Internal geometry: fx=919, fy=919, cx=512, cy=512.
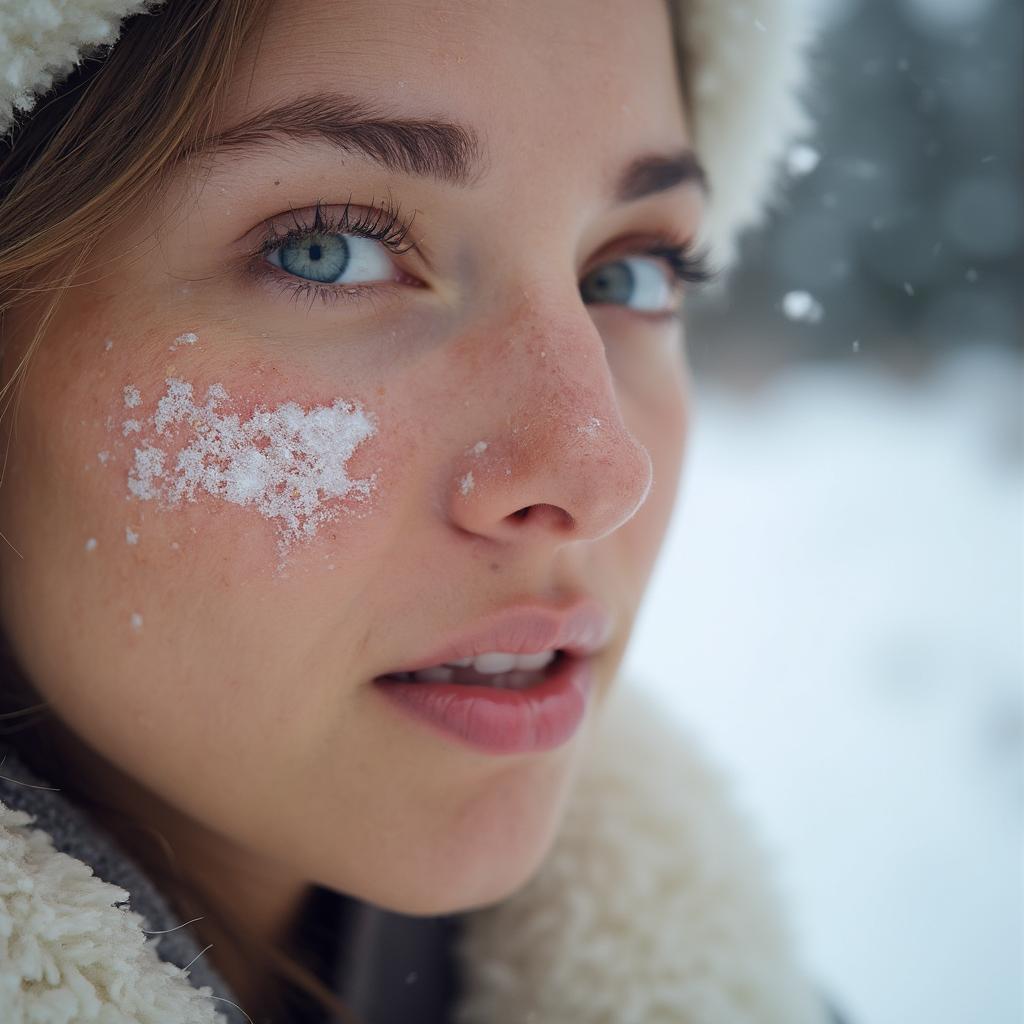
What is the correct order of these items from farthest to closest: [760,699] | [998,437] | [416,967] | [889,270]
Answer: [998,437]
[889,270]
[760,699]
[416,967]

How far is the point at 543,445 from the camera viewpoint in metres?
0.84

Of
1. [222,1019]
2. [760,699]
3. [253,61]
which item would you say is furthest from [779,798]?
[253,61]

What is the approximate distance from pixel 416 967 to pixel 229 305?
1.00 metres

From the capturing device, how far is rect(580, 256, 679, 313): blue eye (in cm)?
119

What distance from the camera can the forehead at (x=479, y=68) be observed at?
804mm

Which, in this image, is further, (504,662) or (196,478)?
(504,662)

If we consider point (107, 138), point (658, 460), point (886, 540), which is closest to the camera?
point (107, 138)

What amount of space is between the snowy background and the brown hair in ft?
9.98

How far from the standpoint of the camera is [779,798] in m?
3.75

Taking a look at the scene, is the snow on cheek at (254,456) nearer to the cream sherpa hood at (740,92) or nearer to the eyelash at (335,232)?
the eyelash at (335,232)

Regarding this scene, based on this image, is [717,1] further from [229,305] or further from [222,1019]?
[222,1019]

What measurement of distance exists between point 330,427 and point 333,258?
18cm

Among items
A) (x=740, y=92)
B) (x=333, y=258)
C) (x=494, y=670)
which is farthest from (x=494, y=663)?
(x=740, y=92)

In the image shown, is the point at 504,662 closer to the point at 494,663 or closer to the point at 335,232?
the point at 494,663
